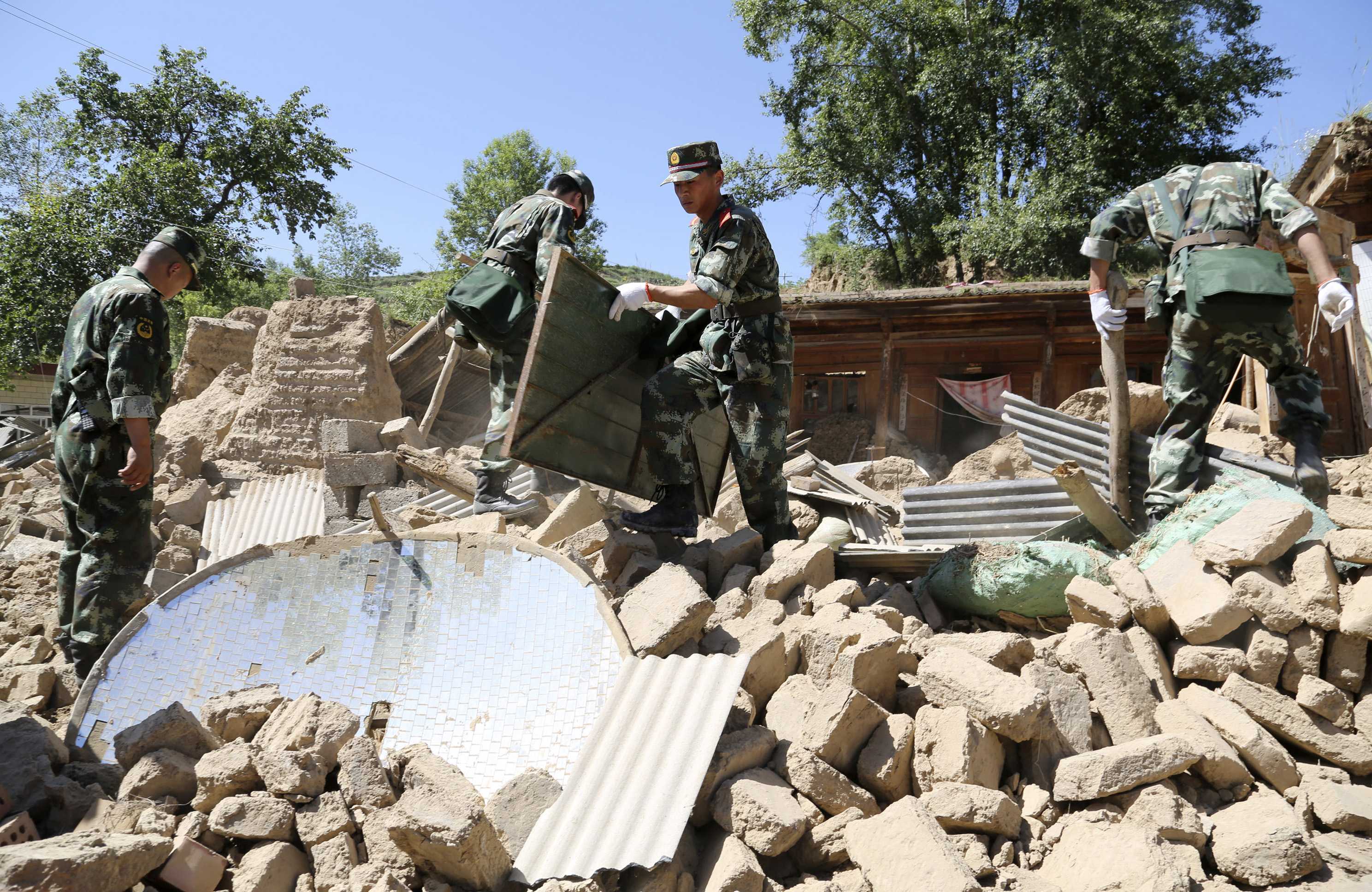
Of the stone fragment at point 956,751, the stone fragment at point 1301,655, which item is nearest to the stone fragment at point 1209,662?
the stone fragment at point 1301,655

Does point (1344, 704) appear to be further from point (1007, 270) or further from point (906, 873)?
point (1007, 270)

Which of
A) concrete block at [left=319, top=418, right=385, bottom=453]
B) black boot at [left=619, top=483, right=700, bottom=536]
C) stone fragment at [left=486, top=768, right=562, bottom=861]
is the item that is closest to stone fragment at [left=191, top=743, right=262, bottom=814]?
stone fragment at [left=486, top=768, right=562, bottom=861]

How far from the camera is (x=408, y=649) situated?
288 centimetres

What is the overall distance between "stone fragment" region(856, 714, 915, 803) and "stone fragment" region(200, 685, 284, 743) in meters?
1.65

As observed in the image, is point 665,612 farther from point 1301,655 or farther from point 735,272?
point 1301,655

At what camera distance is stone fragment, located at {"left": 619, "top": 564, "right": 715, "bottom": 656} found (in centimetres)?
271

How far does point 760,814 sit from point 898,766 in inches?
17.8

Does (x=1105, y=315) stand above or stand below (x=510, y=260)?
below

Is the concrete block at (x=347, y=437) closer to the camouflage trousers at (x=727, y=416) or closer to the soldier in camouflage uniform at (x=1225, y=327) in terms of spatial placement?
the camouflage trousers at (x=727, y=416)

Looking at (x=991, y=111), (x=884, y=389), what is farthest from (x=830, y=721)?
(x=991, y=111)

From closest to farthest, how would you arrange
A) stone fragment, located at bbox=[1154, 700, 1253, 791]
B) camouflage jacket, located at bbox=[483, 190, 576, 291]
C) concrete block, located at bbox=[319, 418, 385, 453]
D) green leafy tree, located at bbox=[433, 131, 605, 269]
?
stone fragment, located at bbox=[1154, 700, 1253, 791] → camouflage jacket, located at bbox=[483, 190, 576, 291] → concrete block, located at bbox=[319, 418, 385, 453] → green leafy tree, located at bbox=[433, 131, 605, 269]

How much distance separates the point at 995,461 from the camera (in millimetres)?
6609

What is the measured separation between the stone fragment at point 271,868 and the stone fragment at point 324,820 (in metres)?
0.04

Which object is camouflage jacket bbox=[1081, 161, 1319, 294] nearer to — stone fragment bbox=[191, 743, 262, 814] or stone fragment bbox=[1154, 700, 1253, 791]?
stone fragment bbox=[1154, 700, 1253, 791]
